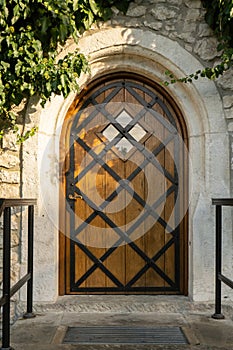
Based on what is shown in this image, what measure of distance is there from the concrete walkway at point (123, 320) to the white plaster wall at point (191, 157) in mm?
158

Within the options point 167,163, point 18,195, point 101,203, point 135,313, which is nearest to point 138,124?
point 167,163

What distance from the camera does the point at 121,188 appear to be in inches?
181

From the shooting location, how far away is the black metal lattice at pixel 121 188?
458 cm

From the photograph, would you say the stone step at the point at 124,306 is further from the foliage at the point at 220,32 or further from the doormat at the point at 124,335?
the foliage at the point at 220,32

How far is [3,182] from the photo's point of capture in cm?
430

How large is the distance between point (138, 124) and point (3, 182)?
129 centimetres

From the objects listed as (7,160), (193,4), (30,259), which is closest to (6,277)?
(30,259)

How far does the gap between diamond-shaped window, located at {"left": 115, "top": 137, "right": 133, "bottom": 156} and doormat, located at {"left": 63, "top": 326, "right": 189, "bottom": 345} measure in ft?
5.13

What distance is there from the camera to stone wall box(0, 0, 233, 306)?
430cm

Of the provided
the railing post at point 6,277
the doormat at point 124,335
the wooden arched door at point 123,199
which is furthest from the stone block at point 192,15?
the doormat at point 124,335

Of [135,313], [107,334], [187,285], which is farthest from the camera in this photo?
[187,285]

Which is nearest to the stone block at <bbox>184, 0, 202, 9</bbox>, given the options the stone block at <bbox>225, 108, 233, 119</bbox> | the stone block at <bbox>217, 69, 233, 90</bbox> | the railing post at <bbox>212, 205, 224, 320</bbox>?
the stone block at <bbox>217, 69, 233, 90</bbox>

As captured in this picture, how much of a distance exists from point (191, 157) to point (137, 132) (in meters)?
0.54

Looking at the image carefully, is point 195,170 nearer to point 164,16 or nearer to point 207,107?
point 207,107
